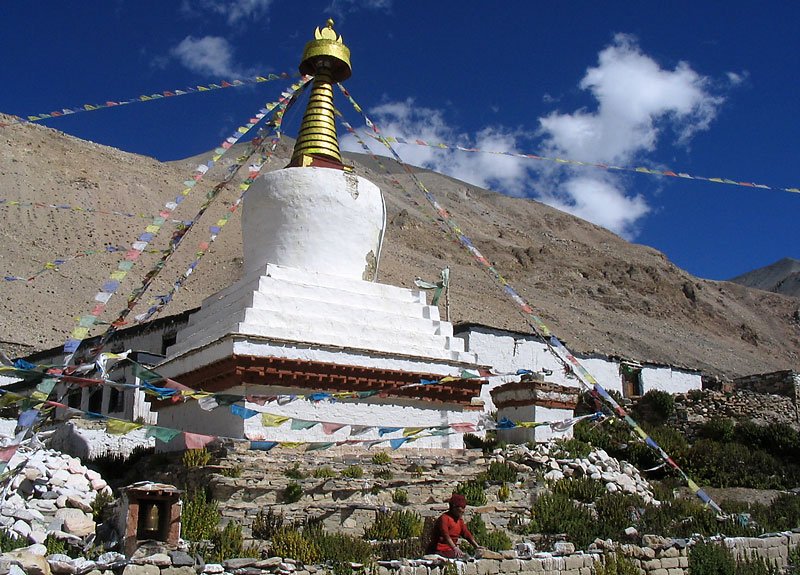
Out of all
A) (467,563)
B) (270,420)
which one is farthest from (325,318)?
(467,563)

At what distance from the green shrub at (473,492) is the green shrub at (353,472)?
1.23 metres

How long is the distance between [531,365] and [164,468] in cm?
1272

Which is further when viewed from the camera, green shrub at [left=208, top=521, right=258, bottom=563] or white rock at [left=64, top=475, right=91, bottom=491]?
white rock at [left=64, top=475, right=91, bottom=491]

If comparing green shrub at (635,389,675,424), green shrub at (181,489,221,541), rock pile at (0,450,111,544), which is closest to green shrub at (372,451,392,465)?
green shrub at (181,489,221,541)

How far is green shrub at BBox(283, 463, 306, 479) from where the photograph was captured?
9.73 m

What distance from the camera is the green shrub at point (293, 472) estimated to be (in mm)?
9734

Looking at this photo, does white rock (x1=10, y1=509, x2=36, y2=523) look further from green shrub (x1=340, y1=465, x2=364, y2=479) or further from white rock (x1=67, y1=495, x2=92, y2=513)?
green shrub (x1=340, y1=465, x2=364, y2=479)

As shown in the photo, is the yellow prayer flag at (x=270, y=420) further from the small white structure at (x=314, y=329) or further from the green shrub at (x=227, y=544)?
the green shrub at (x=227, y=544)

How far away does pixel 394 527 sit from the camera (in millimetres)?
9070

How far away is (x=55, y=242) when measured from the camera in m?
46.7

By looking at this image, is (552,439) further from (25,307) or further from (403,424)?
(25,307)

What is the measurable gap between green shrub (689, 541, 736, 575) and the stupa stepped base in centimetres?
494

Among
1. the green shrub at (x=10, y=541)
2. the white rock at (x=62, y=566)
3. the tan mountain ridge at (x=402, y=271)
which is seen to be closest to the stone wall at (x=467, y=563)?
the white rock at (x=62, y=566)

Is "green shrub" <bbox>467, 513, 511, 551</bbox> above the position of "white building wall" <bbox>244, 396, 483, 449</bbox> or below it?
below
